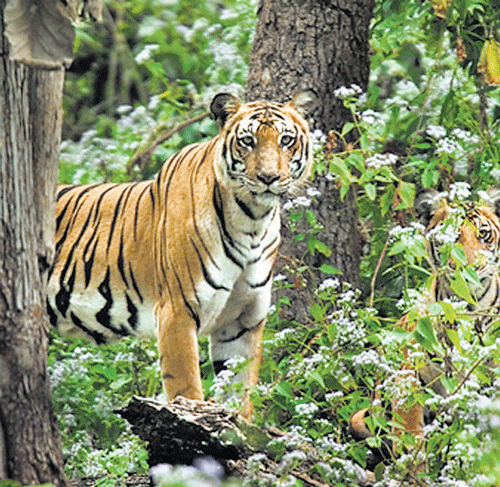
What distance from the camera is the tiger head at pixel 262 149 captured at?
4219 millimetres

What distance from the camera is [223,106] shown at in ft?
14.8

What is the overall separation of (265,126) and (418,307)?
119 cm

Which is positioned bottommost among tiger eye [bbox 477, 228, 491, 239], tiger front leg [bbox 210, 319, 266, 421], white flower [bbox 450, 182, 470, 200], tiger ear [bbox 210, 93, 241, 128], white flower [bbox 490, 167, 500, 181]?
tiger front leg [bbox 210, 319, 266, 421]

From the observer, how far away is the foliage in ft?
11.0

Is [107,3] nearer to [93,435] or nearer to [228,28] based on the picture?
[228,28]

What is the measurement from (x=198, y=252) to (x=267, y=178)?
526 millimetres

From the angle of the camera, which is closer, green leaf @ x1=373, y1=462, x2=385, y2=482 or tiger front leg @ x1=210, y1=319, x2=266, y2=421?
green leaf @ x1=373, y1=462, x2=385, y2=482

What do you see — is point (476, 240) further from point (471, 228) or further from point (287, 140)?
point (287, 140)

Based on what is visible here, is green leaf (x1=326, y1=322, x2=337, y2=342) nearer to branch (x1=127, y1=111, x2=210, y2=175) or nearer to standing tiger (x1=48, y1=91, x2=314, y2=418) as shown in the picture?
standing tiger (x1=48, y1=91, x2=314, y2=418)

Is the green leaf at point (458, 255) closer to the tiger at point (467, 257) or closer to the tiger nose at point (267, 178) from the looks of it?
the tiger at point (467, 257)

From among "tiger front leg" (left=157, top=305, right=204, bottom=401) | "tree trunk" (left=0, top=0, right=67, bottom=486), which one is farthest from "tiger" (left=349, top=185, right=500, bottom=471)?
"tree trunk" (left=0, top=0, right=67, bottom=486)

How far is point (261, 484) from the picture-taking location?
10.4 ft

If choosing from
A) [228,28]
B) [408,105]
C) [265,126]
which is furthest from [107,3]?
[265,126]

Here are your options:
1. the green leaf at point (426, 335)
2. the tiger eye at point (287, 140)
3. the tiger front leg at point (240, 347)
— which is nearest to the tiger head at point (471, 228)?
the tiger eye at point (287, 140)
